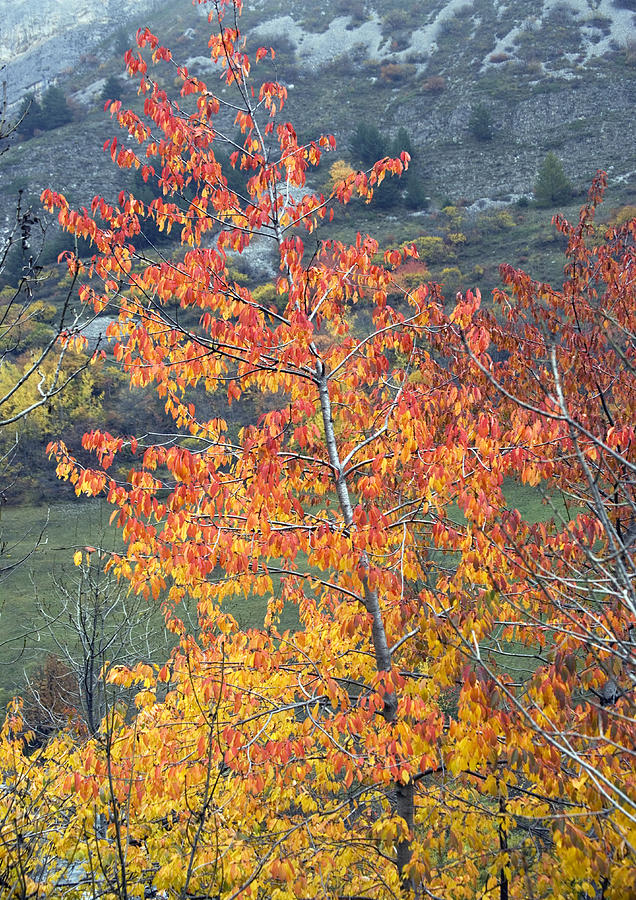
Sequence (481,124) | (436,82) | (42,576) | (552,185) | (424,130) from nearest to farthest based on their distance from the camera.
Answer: (42,576) → (552,185) → (481,124) → (424,130) → (436,82)

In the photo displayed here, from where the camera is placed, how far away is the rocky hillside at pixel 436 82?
203 ft

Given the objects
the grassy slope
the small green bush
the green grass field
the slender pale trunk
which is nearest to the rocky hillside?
the grassy slope

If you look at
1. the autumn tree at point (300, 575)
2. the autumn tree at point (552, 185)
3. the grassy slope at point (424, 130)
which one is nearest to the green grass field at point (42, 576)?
the grassy slope at point (424, 130)

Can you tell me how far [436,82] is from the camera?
74.2 m

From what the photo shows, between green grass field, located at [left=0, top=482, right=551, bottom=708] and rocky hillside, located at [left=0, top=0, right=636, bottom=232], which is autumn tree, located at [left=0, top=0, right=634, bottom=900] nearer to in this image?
green grass field, located at [left=0, top=482, right=551, bottom=708]

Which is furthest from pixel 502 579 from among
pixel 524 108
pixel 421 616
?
pixel 524 108

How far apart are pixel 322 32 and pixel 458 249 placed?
189 ft

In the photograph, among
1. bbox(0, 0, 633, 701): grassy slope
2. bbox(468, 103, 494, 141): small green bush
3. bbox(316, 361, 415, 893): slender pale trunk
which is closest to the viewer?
bbox(316, 361, 415, 893): slender pale trunk

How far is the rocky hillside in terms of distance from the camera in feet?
203

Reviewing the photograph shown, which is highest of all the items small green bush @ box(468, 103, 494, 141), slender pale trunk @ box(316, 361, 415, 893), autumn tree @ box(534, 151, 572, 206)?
slender pale trunk @ box(316, 361, 415, 893)

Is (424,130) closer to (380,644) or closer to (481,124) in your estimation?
(481,124)

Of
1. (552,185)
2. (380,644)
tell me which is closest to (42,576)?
(380,644)

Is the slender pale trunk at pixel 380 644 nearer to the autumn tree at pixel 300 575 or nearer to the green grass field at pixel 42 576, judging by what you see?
the autumn tree at pixel 300 575

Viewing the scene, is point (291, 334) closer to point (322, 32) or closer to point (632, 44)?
point (632, 44)
